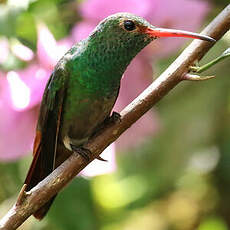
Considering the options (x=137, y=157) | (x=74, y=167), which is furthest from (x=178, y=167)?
(x=74, y=167)

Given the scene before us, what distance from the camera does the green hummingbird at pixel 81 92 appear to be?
1.38 metres

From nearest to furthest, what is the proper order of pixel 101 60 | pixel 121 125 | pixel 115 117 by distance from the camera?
pixel 121 125 < pixel 115 117 < pixel 101 60

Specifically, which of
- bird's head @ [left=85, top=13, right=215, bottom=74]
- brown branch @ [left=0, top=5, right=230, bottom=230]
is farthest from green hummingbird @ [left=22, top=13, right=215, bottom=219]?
brown branch @ [left=0, top=5, right=230, bottom=230]

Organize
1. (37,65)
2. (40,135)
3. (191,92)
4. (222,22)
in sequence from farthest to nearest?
1. (191,92)
2. (37,65)
3. (40,135)
4. (222,22)

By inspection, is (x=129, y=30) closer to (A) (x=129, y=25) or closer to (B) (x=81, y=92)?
(A) (x=129, y=25)

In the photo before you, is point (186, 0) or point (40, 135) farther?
→ point (186, 0)

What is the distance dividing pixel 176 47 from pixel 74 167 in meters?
0.58

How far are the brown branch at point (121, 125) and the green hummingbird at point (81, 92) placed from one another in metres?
0.18

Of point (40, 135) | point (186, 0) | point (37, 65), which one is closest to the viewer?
point (40, 135)

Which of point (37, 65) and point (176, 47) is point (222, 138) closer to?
point (176, 47)

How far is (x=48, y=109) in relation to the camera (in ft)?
4.59

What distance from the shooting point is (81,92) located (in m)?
1.45

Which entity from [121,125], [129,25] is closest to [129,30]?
[129,25]

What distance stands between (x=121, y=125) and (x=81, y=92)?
0.30 meters
